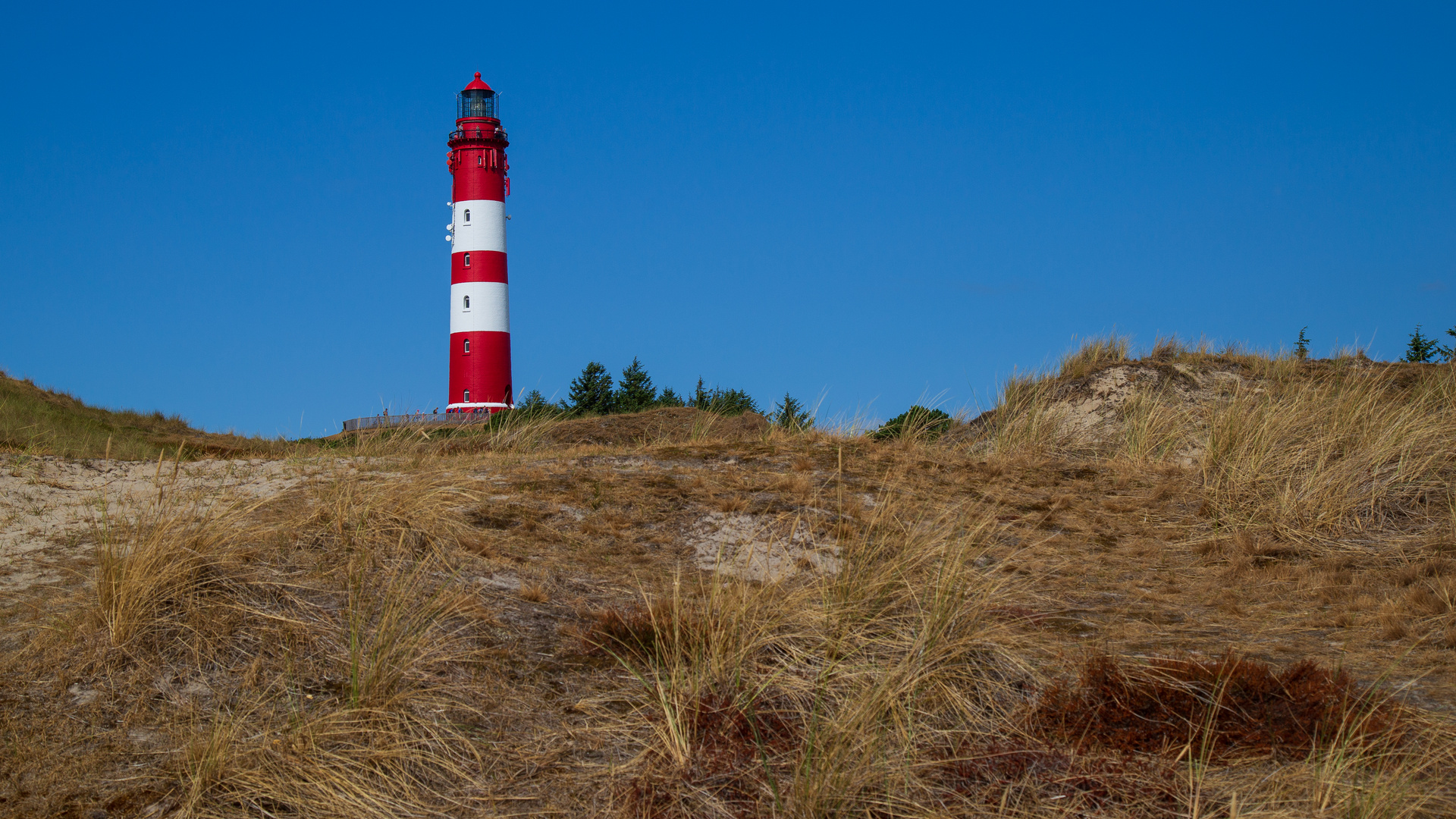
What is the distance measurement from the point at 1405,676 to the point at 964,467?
5.56 metres

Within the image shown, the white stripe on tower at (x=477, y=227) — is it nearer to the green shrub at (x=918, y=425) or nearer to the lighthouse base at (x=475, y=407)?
the lighthouse base at (x=475, y=407)

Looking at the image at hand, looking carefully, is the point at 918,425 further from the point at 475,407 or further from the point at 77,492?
the point at 475,407

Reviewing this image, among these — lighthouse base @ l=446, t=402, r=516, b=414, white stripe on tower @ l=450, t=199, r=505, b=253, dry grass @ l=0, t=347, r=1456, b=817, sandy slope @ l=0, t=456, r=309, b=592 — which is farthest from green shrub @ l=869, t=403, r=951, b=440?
white stripe on tower @ l=450, t=199, r=505, b=253

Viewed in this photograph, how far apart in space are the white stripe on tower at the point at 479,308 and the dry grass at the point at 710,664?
2606 cm

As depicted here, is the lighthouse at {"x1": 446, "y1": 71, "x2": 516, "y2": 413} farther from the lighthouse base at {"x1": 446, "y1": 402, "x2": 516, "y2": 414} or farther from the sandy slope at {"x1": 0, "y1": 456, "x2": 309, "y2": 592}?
the sandy slope at {"x1": 0, "y1": 456, "x2": 309, "y2": 592}

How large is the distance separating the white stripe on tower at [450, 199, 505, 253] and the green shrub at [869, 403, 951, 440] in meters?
Result: 21.7

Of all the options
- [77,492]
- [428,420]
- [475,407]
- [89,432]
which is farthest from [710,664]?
[475,407]

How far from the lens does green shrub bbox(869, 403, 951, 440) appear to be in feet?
41.2

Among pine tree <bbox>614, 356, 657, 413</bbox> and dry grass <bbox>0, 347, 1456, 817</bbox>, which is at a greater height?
pine tree <bbox>614, 356, 657, 413</bbox>

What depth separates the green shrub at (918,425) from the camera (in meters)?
12.6

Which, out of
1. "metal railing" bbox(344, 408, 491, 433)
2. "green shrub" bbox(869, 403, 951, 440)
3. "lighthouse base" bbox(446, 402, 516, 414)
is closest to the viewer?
"green shrub" bbox(869, 403, 951, 440)

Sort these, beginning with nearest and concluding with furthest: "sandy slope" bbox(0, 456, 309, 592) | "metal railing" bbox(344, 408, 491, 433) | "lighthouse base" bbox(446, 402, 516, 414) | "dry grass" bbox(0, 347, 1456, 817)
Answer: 1. "dry grass" bbox(0, 347, 1456, 817)
2. "sandy slope" bbox(0, 456, 309, 592)
3. "metal railing" bbox(344, 408, 491, 433)
4. "lighthouse base" bbox(446, 402, 516, 414)

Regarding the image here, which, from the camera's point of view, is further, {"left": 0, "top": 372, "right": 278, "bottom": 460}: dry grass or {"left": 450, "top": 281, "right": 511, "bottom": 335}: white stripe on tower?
{"left": 450, "top": 281, "right": 511, "bottom": 335}: white stripe on tower

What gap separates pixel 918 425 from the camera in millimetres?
14070
